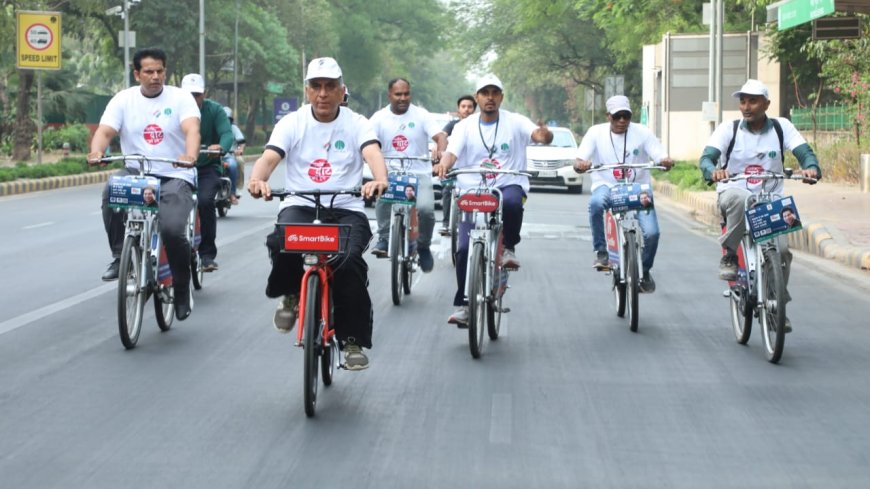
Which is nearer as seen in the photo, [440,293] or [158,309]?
[158,309]

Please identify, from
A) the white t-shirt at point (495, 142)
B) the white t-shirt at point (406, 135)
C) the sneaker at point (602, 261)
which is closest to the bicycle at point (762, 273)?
the sneaker at point (602, 261)

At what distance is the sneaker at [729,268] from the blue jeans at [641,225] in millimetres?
808

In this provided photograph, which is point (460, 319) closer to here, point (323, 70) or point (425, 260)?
point (323, 70)

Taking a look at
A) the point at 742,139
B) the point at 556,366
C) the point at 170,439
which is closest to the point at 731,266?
the point at 742,139

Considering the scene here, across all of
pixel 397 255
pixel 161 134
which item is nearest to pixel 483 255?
pixel 161 134

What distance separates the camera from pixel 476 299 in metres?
8.89

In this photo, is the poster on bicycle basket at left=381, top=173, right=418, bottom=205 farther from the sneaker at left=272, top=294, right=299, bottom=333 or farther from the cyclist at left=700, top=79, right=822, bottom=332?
the sneaker at left=272, top=294, right=299, bottom=333

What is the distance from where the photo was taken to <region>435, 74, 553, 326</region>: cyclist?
10.1m

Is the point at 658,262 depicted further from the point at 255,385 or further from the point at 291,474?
the point at 291,474

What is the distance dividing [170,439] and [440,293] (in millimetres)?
6298

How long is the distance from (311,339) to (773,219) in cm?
349

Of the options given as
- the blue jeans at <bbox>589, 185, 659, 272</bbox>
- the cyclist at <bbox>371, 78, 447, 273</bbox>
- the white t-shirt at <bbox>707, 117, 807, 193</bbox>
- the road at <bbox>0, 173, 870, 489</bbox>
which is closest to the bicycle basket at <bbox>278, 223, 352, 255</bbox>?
the road at <bbox>0, 173, 870, 489</bbox>

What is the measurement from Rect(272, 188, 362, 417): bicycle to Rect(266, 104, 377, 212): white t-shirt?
324 mm

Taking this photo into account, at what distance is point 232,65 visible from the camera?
215 ft
